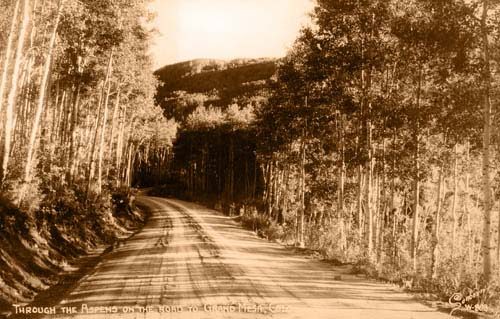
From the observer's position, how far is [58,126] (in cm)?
3700

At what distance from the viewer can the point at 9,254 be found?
42.5 feet

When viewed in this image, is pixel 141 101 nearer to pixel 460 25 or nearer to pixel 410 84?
pixel 410 84

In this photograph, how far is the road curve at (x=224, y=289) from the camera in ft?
31.8

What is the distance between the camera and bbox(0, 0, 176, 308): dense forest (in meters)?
14.9

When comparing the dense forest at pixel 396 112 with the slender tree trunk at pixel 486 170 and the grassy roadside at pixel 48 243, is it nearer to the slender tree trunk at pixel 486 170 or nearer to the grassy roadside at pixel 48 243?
the slender tree trunk at pixel 486 170

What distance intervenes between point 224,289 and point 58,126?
96.8 feet

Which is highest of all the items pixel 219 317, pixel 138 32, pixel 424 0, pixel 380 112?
pixel 138 32

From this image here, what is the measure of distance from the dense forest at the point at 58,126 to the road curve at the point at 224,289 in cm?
194

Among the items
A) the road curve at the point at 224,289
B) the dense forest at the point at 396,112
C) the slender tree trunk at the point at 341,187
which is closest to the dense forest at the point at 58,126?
the road curve at the point at 224,289

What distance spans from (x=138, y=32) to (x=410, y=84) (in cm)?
1691

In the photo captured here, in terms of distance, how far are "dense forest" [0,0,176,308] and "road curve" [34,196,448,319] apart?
194 centimetres

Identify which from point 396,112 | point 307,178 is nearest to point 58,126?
point 307,178

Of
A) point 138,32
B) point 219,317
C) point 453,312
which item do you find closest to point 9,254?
point 219,317

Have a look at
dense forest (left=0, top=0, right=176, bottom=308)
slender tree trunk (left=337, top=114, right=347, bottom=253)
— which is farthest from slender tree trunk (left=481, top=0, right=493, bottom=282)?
dense forest (left=0, top=0, right=176, bottom=308)
